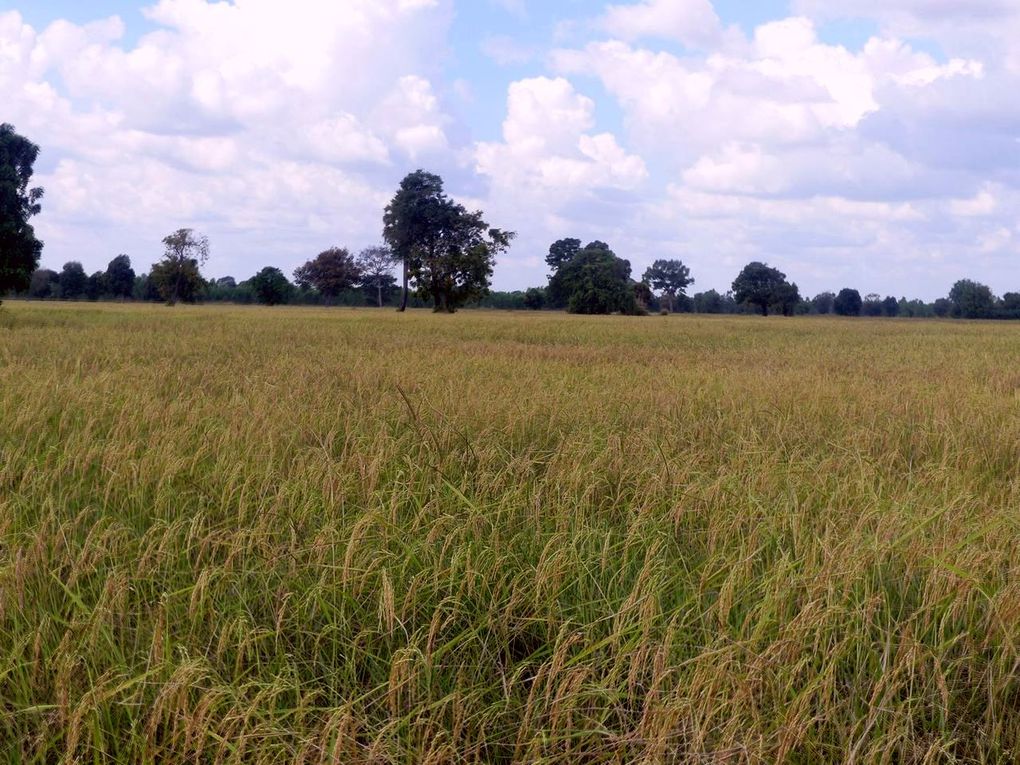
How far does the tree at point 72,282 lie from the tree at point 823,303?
92824 millimetres

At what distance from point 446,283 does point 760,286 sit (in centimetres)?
4596

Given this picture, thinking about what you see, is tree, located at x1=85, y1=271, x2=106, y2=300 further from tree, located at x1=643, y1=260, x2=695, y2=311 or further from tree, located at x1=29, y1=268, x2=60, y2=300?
tree, located at x1=643, y1=260, x2=695, y2=311

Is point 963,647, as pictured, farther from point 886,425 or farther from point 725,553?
Result: point 886,425

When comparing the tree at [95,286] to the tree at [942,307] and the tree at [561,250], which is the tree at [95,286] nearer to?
the tree at [561,250]

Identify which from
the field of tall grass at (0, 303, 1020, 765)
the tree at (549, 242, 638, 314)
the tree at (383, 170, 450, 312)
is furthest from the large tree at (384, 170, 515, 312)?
the field of tall grass at (0, 303, 1020, 765)

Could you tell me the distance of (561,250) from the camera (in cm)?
10312

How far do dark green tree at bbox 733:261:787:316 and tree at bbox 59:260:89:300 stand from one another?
67211mm

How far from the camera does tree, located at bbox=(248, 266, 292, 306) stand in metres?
83.4

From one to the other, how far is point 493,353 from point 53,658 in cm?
1070

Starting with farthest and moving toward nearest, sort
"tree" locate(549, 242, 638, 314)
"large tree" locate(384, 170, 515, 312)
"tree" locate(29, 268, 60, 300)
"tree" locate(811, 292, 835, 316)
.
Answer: "tree" locate(811, 292, 835, 316) < "tree" locate(29, 268, 60, 300) < "tree" locate(549, 242, 638, 314) < "large tree" locate(384, 170, 515, 312)

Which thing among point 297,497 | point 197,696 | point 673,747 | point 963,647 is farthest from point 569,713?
point 297,497

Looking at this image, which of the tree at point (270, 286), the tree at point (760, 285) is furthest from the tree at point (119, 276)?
the tree at point (760, 285)

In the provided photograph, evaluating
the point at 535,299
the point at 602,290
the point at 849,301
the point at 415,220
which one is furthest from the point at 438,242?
the point at 849,301

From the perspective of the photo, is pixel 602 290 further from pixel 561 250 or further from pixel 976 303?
pixel 976 303
